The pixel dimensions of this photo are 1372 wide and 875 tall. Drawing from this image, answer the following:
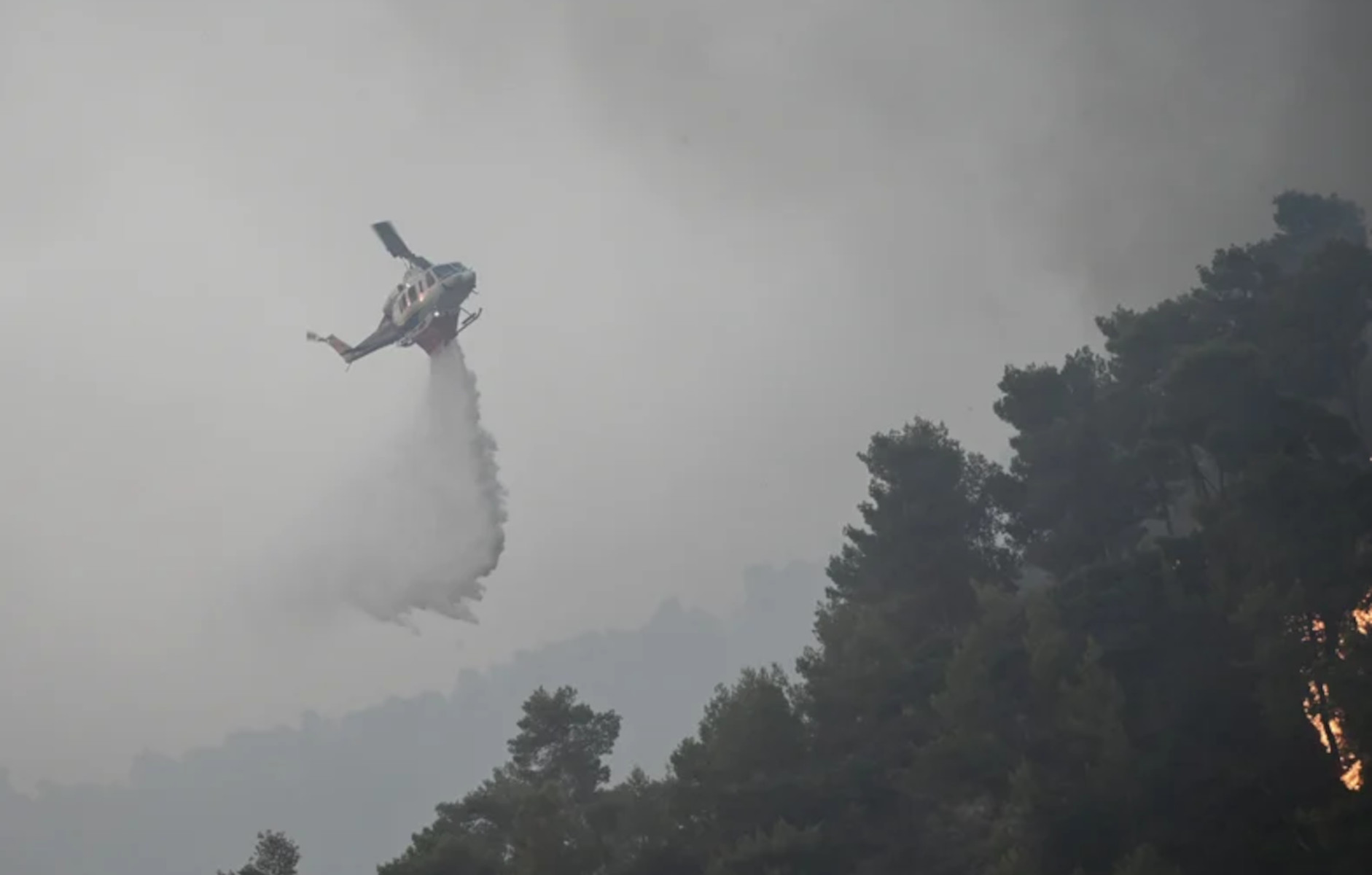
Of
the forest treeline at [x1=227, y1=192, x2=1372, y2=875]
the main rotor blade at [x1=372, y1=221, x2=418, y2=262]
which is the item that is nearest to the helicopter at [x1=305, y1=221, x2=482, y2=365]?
the main rotor blade at [x1=372, y1=221, x2=418, y2=262]

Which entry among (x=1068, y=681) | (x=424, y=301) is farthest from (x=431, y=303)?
(x=1068, y=681)

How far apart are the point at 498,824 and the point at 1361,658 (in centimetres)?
3032

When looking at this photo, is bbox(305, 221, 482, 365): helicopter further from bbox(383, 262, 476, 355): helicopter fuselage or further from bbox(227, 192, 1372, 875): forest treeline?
bbox(227, 192, 1372, 875): forest treeline

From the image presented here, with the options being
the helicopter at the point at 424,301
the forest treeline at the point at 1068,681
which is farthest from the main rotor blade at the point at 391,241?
the forest treeline at the point at 1068,681

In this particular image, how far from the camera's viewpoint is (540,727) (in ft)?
161

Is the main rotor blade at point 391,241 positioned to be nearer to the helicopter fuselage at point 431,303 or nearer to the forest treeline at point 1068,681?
the helicopter fuselage at point 431,303

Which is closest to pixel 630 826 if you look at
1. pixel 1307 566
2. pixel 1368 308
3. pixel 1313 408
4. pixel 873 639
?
pixel 873 639

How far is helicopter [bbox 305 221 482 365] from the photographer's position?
55156 mm

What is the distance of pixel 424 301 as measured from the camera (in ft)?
182

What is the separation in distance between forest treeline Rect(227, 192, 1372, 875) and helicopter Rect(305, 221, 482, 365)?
1953 cm

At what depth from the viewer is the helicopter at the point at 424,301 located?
55156 millimetres

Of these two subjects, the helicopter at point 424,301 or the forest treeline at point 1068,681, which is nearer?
the forest treeline at point 1068,681

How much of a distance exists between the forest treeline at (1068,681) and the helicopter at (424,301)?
64.1 feet

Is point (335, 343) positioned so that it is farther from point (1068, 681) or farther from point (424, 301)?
point (1068, 681)
